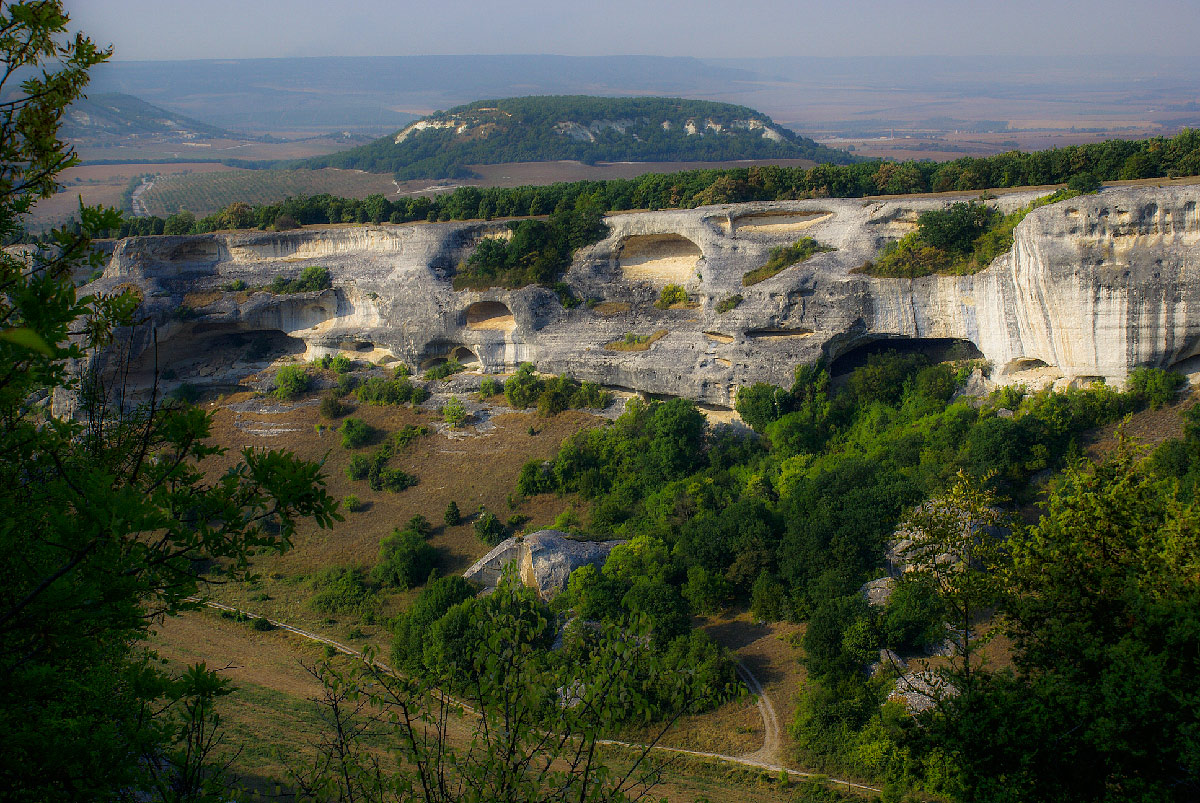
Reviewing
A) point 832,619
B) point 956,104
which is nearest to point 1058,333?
point 832,619

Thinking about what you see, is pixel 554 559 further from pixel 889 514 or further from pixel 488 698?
pixel 488 698

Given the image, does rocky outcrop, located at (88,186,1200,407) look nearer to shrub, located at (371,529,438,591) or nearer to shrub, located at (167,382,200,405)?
shrub, located at (167,382,200,405)

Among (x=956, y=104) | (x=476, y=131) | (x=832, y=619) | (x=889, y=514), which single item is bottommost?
(x=832, y=619)

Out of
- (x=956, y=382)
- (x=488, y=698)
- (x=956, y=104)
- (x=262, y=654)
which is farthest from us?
(x=956, y=104)

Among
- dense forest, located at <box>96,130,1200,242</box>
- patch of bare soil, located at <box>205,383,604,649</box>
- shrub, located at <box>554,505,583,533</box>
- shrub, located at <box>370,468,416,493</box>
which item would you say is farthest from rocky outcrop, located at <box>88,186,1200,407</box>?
shrub, located at <box>370,468,416,493</box>

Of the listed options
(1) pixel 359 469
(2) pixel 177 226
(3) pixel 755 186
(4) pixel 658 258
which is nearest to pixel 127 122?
(2) pixel 177 226

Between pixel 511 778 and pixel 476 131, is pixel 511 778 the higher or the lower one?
the lower one
